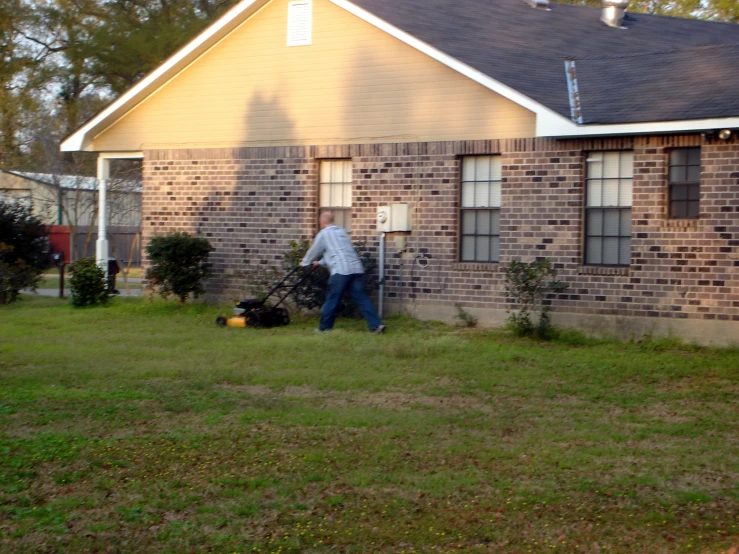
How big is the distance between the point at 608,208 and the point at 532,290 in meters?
1.61

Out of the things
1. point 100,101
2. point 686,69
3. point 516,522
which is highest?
point 100,101

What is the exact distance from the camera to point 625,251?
1373 centimetres

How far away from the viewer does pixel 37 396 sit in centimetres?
918

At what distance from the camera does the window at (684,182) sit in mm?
13094

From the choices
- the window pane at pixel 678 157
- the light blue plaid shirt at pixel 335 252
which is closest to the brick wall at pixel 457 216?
the window pane at pixel 678 157

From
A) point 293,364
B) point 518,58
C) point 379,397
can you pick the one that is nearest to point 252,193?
point 518,58

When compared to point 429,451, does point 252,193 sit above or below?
above

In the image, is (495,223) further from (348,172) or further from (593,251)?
(348,172)

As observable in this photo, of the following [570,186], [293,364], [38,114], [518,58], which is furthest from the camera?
[38,114]

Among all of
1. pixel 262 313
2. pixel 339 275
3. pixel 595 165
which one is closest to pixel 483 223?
pixel 595 165

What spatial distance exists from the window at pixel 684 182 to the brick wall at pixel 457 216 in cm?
15

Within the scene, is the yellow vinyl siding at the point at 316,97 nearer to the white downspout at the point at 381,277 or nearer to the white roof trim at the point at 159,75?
the white roof trim at the point at 159,75

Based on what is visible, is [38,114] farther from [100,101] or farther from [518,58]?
[518,58]

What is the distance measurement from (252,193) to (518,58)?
5.06 metres
